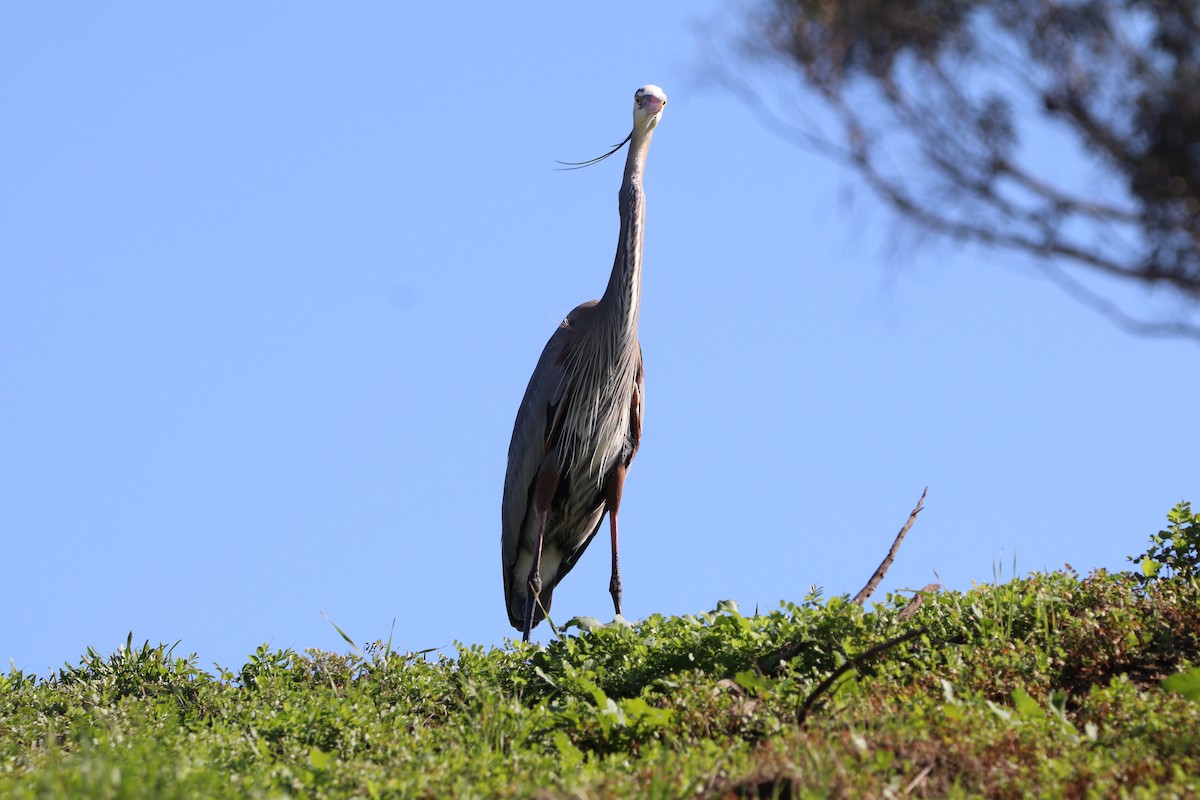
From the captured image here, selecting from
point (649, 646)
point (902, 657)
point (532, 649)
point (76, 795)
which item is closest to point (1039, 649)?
point (902, 657)

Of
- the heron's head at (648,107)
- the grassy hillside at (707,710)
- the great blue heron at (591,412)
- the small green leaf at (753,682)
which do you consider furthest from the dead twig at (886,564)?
the heron's head at (648,107)

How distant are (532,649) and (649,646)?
77 cm

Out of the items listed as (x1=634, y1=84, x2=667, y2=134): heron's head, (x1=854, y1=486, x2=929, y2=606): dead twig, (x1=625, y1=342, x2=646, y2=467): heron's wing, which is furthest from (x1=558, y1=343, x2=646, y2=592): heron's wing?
(x1=854, y1=486, x2=929, y2=606): dead twig

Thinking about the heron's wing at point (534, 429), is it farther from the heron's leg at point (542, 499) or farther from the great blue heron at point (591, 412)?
the heron's leg at point (542, 499)

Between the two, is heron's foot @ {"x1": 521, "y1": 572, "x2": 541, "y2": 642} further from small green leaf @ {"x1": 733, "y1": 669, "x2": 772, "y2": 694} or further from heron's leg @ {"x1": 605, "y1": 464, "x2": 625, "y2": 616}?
small green leaf @ {"x1": 733, "y1": 669, "x2": 772, "y2": 694}

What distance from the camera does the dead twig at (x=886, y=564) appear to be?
670 centimetres

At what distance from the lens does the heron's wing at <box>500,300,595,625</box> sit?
9602 millimetres

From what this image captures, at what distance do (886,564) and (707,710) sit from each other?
1933 mm

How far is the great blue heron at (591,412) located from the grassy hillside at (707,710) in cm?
278

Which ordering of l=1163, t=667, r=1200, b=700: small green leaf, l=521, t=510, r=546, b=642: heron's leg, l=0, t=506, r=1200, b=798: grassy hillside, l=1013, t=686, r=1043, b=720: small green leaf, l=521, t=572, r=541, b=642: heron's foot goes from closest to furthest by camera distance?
l=0, t=506, r=1200, b=798: grassy hillside < l=1013, t=686, r=1043, b=720: small green leaf < l=1163, t=667, r=1200, b=700: small green leaf < l=521, t=572, r=541, b=642: heron's foot < l=521, t=510, r=546, b=642: heron's leg

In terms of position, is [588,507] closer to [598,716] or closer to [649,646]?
[649,646]

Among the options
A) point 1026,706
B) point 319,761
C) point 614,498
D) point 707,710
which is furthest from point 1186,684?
point 614,498

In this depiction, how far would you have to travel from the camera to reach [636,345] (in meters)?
9.60

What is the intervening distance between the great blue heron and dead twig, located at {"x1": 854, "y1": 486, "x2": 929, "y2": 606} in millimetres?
2783
